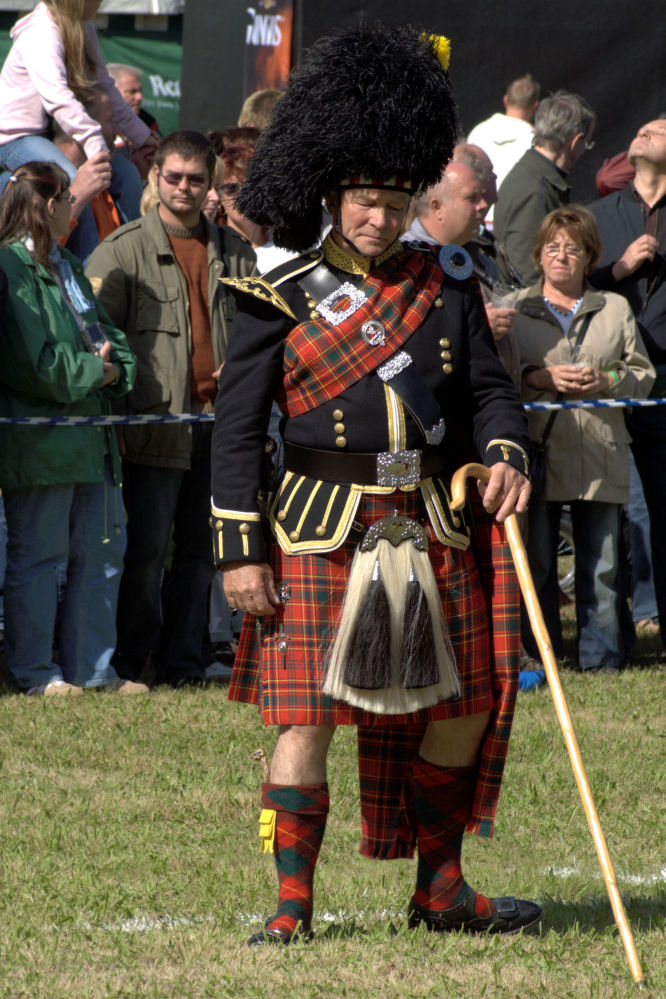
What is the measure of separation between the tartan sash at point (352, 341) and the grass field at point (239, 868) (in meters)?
1.31

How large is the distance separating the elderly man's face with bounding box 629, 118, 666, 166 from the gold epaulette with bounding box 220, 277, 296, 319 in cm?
453

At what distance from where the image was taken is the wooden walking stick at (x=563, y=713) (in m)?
3.37

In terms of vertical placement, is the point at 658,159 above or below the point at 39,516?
above

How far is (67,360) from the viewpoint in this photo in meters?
6.21

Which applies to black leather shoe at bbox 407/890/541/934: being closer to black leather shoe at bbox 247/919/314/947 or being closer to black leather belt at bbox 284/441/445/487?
black leather shoe at bbox 247/919/314/947

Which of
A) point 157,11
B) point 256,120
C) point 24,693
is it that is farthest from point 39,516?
point 157,11

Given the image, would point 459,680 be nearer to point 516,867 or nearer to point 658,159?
point 516,867

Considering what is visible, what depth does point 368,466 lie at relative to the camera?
3564 millimetres

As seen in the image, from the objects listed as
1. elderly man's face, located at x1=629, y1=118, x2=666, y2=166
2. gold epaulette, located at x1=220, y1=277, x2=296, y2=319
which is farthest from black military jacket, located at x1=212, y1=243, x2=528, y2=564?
elderly man's face, located at x1=629, y1=118, x2=666, y2=166

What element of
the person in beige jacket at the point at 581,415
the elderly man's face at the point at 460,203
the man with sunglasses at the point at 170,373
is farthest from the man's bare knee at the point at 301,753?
the person in beige jacket at the point at 581,415

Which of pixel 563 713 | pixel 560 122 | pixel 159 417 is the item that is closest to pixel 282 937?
pixel 563 713

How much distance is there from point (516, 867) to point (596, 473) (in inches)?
112

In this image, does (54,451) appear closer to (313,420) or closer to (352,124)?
(313,420)

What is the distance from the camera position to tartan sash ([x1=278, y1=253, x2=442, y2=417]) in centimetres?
355
